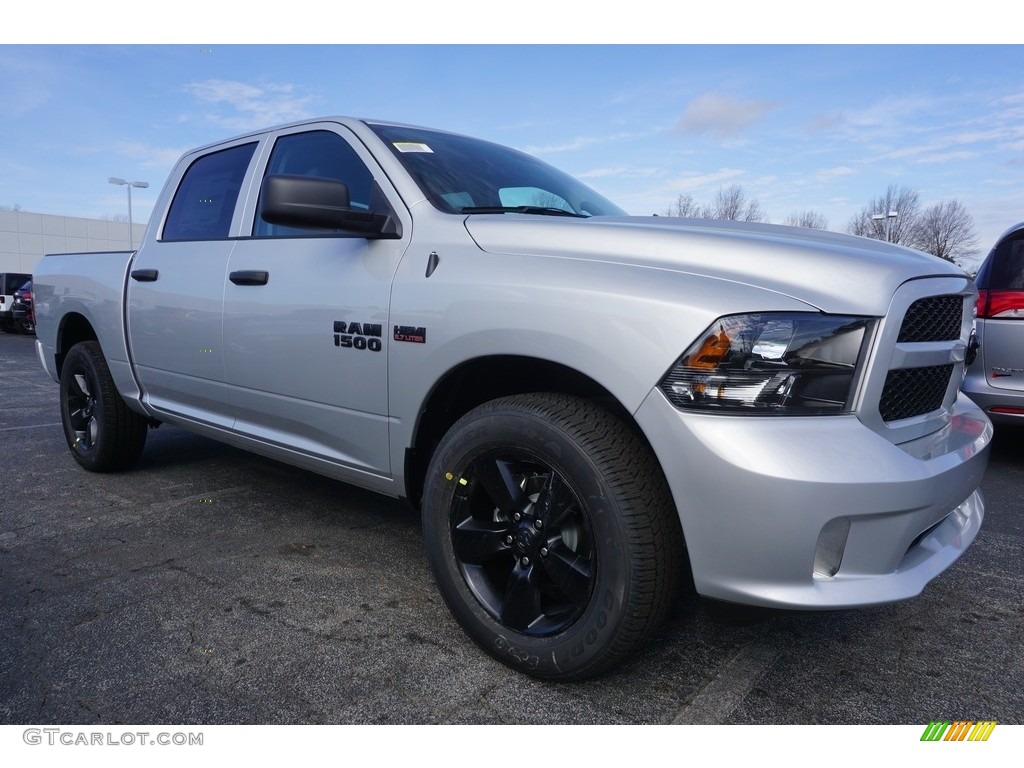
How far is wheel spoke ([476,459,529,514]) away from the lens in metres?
2.19

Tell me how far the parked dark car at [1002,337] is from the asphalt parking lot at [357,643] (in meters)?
1.23

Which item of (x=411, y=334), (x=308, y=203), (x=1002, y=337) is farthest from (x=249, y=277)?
(x=1002, y=337)

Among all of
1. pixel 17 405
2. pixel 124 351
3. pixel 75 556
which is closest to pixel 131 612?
pixel 75 556

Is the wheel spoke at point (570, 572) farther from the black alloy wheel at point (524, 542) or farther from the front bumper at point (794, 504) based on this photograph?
the front bumper at point (794, 504)

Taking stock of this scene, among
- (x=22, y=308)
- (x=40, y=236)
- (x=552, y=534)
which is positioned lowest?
(x=22, y=308)

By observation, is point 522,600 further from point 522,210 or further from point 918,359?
point 522,210

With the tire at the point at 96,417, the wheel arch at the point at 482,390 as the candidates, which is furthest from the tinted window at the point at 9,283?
the wheel arch at the point at 482,390

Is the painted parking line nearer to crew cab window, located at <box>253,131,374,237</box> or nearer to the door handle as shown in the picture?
crew cab window, located at <box>253,131,374,237</box>

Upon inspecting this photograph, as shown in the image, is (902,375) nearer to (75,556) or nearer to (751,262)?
(751,262)

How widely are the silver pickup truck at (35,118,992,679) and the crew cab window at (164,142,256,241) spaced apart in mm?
365

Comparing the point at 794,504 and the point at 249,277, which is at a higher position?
the point at 249,277

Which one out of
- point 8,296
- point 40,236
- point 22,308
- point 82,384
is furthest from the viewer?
point 40,236

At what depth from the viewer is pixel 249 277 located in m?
3.09

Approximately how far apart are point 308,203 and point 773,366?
1.57 metres
